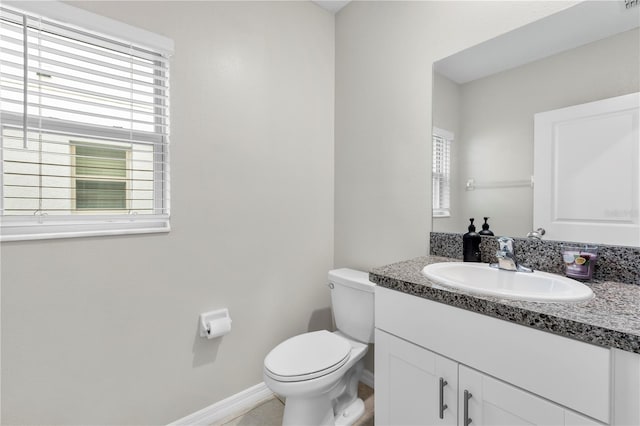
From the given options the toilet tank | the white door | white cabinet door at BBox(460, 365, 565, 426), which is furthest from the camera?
the toilet tank

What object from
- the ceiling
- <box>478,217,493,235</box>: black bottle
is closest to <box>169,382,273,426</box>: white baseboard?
<box>478,217,493,235</box>: black bottle

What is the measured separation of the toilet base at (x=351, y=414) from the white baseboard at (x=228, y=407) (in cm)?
49

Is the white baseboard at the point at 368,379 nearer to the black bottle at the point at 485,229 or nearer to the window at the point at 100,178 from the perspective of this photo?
the black bottle at the point at 485,229

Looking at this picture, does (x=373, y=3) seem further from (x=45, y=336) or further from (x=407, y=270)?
(x=45, y=336)

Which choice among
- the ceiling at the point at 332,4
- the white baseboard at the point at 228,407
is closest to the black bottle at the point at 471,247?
the white baseboard at the point at 228,407

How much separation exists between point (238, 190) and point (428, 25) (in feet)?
4.56

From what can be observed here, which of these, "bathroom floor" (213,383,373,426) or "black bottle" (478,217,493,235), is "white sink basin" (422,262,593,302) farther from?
"bathroom floor" (213,383,373,426)

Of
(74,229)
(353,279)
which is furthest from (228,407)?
(74,229)

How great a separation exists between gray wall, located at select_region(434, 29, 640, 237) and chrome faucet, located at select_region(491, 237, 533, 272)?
11 cm

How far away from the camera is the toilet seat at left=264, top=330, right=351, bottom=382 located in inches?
52.5

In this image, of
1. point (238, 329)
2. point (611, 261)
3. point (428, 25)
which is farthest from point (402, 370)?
point (428, 25)

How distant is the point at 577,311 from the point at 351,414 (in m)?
1.30

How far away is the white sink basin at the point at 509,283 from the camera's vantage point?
35.1 inches

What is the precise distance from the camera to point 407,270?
128cm
